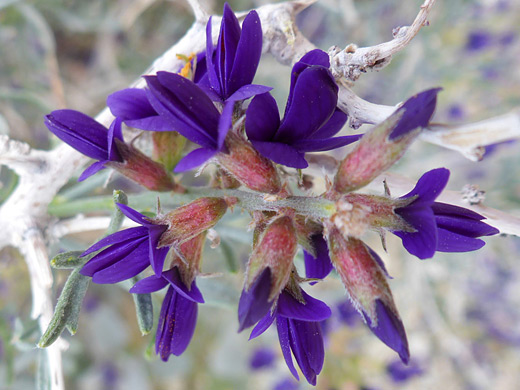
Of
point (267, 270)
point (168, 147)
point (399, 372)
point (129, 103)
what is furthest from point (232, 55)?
point (399, 372)

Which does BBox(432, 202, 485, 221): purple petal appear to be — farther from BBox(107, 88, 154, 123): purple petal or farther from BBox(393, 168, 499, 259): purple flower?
BBox(107, 88, 154, 123): purple petal

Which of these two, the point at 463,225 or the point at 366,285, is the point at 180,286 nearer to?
the point at 366,285

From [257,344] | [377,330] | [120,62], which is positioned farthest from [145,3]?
[257,344]

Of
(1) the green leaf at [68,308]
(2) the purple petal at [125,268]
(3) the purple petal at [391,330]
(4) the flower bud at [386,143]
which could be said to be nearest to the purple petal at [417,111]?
(4) the flower bud at [386,143]

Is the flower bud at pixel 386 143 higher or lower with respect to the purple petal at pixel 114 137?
higher

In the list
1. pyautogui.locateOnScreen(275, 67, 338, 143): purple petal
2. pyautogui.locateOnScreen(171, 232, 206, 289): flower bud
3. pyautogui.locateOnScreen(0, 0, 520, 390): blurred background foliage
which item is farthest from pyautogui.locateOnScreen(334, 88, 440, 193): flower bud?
pyautogui.locateOnScreen(0, 0, 520, 390): blurred background foliage

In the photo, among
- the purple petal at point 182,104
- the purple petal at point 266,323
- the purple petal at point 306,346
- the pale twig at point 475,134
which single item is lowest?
the purple petal at point 306,346

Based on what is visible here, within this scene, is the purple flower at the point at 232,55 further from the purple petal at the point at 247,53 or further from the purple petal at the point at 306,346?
the purple petal at the point at 306,346
